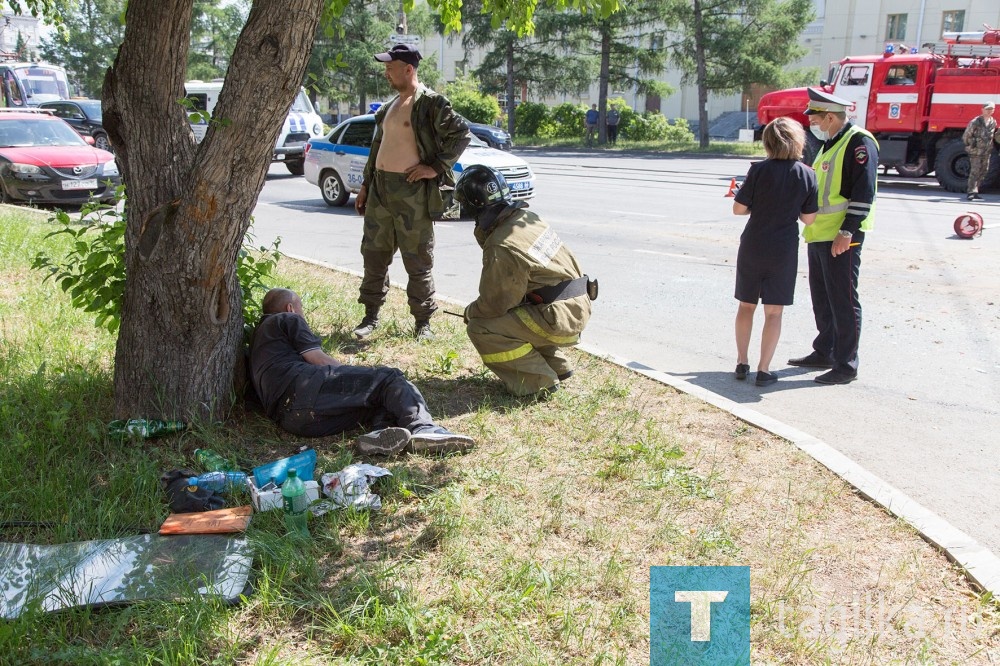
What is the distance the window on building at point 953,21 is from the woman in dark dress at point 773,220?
42.0 m

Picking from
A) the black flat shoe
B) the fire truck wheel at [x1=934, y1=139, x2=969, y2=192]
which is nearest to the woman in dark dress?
the black flat shoe

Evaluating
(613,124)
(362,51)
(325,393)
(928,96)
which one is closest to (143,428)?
(325,393)

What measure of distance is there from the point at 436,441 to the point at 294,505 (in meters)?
0.88

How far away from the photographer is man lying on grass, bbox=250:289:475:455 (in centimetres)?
431

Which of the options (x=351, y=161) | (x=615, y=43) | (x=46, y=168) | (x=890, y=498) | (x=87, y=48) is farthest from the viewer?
(x=87, y=48)

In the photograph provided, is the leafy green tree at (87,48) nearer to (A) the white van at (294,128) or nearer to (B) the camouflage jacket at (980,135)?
(A) the white van at (294,128)

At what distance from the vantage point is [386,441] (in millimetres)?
4090

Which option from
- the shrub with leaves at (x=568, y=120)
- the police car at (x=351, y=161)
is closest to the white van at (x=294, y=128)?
the police car at (x=351, y=161)

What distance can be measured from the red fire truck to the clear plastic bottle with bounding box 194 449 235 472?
17149mm

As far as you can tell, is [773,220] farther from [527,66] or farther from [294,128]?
[527,66]

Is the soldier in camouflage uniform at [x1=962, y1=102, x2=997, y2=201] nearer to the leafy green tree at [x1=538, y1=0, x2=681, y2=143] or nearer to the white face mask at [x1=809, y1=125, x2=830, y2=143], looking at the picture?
the white face mask at [x1=809, y1=125, x2=830, y2=143]

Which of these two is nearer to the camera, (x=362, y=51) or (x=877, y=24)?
(x=362, y=51)

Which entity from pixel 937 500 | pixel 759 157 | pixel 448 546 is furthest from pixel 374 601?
pixel 759 157

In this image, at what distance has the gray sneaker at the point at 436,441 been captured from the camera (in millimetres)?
4168
